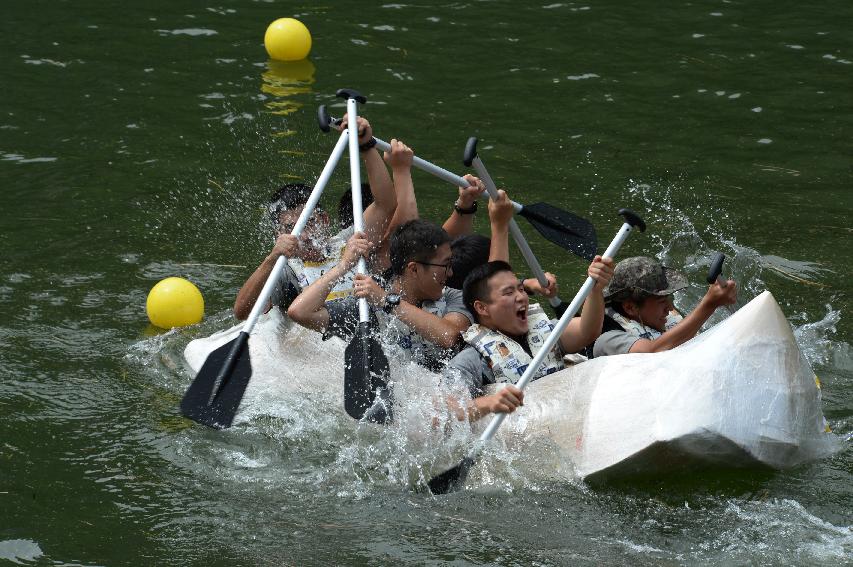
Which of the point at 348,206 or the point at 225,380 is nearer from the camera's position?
the point at 225,380

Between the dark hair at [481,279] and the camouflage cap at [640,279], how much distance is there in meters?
0.54

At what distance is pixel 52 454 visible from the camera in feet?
18.2

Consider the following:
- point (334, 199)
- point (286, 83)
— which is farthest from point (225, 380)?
point (286, 83)

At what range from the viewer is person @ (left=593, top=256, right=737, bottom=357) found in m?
5.45

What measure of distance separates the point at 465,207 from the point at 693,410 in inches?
83.7

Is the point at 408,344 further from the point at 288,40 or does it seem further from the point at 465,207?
the point at 288,40

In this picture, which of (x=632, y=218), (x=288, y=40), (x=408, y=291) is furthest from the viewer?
(x=288, y=40)

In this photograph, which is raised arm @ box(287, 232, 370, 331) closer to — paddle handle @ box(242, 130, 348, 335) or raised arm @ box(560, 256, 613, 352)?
paddle handle @ box(242, 130, 348, 335)

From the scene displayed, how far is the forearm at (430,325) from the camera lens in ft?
18.2

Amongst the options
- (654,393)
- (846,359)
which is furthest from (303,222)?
(846,359)

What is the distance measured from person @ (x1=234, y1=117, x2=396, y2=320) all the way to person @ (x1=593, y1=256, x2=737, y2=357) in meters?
1.36

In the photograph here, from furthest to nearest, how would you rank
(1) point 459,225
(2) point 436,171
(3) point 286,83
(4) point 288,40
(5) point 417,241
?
(4) point 288,40 < (3) point 286,83 < (1) point 459,225 < (2) point 436,171 < (5) point 417,241

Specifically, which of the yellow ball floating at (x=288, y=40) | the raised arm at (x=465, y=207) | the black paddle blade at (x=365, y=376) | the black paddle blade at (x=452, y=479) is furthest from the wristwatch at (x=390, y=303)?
the yellow ball floating at (x=288, y=40)

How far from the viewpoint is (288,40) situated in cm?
1132
